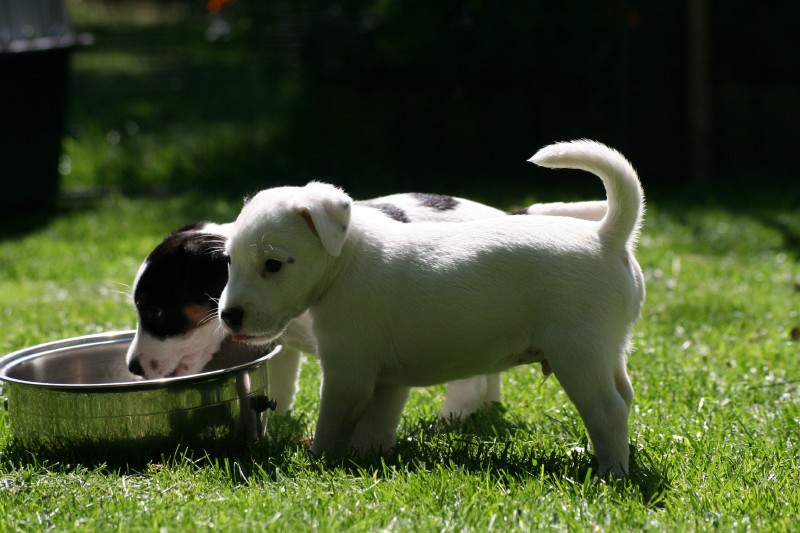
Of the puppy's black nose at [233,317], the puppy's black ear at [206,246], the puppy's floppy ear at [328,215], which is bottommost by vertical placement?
the puppy's black nose at [233,317]

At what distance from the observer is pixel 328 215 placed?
12.0 feet

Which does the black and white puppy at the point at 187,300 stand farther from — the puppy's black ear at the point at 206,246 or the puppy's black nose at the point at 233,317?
the puppy's black nose at the point at 233,317

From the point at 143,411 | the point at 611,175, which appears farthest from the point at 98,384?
the point at 611,175

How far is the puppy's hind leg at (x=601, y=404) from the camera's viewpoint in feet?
11.9

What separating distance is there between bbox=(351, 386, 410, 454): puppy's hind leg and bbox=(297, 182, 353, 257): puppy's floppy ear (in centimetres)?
66

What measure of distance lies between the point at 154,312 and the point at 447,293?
1.17 meters

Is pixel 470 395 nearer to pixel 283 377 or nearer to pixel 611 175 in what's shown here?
pixel 283 377

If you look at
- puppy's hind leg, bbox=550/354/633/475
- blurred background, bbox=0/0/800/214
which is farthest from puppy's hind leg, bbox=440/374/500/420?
blurred background, bbox=0/0/800/214

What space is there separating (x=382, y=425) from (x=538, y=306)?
78 centimetres

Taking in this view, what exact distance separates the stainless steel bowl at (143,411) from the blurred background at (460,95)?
6.70 m

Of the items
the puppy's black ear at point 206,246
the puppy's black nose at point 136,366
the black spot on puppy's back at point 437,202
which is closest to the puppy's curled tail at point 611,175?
the black spot on puppy's back at point 437,202

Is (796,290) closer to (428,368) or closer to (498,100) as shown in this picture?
(428,368)

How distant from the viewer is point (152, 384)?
3.70 metres

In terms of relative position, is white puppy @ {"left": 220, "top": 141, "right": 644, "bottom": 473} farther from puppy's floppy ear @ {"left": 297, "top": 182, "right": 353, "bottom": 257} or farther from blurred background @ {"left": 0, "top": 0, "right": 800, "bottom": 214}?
blurred background @ {"left": 0, "top": 0, "right": 800, "bottom": 214}
